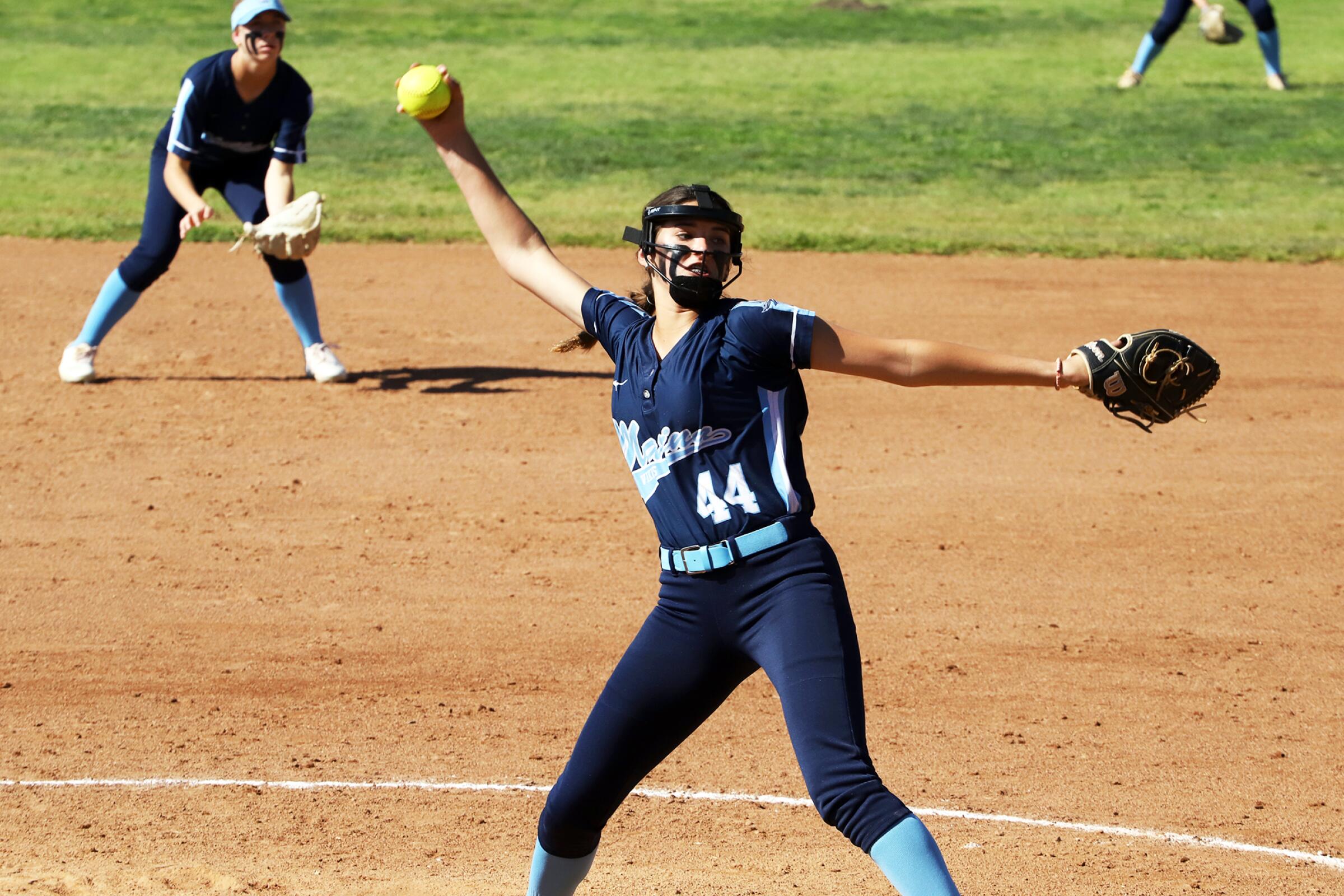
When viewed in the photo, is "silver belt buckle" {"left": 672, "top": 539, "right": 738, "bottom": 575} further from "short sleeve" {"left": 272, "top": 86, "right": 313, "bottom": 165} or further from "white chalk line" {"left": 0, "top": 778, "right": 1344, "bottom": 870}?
"short sleeve" {"left": 272, "top": 86, "right": 313, "bottom": 165}

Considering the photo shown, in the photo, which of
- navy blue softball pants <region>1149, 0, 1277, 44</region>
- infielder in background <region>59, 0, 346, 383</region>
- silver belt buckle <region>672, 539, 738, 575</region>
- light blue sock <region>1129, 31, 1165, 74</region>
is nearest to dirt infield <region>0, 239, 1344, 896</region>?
infielder in background <region>59, 0, 346, 383</region>

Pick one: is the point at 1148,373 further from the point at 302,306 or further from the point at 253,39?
the point at 302,306

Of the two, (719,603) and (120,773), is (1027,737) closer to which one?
(719,603)

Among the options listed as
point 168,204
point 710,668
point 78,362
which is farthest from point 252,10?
point 710,668

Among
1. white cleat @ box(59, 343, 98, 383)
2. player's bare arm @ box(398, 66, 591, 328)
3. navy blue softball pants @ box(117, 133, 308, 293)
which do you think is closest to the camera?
player's bare arm @ box(398, 66, 591, 328)

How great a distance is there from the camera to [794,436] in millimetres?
3609

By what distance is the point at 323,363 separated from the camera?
360 inches

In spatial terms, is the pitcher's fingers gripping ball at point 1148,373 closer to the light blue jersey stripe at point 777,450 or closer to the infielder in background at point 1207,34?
the light blue jersey stripe at point 777,450

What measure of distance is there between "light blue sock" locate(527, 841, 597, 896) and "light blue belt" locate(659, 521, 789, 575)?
2.39 ft

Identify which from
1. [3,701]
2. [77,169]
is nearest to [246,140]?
[3,701]

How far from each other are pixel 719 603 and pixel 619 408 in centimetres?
53

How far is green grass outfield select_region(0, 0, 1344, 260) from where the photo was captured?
44.6 feet

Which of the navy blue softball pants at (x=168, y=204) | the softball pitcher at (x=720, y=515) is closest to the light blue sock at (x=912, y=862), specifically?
the softball pitcher at (x=720, y=515)

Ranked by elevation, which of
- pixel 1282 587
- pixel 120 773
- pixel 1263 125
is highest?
pixel 120 773
